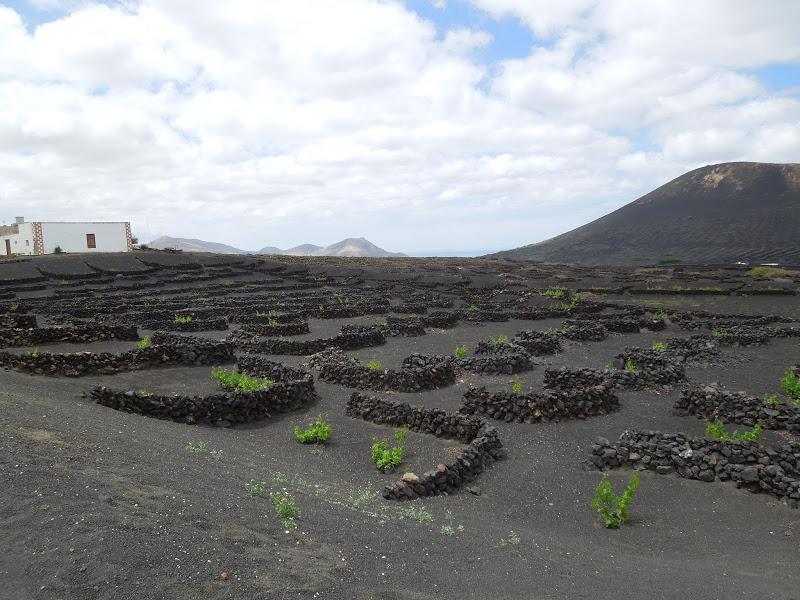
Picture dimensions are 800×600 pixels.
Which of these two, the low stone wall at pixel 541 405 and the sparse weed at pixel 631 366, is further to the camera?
the sparse weed at pixel 631 366

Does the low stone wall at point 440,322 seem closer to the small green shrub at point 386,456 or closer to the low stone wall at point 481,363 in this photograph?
the low stone wall at point 481,363

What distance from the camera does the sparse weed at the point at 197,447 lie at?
9304 mm

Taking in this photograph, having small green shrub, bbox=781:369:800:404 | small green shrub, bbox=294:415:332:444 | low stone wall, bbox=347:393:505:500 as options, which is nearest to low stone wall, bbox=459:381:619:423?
low stone wall, bbox=347:393:505:500

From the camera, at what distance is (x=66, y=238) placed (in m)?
74.1

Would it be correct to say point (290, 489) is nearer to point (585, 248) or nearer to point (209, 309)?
point (209, 309)

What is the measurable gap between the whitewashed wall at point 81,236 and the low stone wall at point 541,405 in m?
76.2

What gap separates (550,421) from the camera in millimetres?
12898

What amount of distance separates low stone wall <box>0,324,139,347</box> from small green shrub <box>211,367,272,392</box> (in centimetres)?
670

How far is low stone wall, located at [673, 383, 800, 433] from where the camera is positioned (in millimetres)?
12008

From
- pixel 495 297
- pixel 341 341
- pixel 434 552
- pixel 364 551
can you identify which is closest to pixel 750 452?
pixel 434 552

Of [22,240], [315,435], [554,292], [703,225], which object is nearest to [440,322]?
[315,435]

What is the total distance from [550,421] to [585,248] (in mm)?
118775

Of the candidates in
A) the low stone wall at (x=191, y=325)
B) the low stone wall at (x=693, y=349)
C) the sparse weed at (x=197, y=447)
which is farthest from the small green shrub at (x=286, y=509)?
the low stone wall at (x=191, y=325)

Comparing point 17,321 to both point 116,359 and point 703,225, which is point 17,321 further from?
point 703,225
